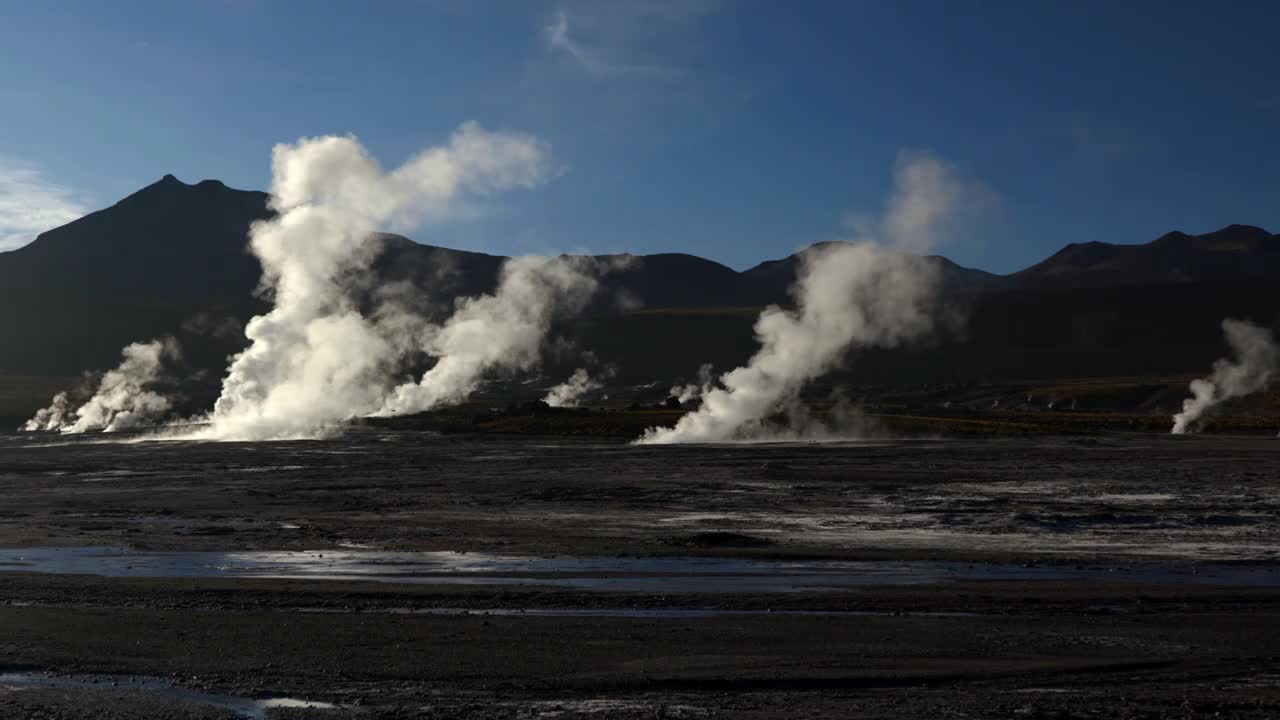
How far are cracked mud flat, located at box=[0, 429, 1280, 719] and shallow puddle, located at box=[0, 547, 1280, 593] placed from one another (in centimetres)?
14

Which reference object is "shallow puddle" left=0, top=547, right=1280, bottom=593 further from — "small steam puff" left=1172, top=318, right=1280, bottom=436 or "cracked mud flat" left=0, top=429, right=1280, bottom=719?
"small steam puff" left=1172, top=318, right=1280, bottom=436

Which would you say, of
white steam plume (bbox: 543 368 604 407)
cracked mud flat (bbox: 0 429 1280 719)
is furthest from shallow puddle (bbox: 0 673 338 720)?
white steam plume (bbox: 543 368 604 407)

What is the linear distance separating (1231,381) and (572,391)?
79203 mm

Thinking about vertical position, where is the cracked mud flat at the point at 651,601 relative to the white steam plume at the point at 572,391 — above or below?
below

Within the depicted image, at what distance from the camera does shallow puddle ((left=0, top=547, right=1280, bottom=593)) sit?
2289 cm

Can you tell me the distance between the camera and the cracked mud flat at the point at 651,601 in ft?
48.2

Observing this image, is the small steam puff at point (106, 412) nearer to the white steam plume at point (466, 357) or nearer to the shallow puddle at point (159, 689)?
the white steam plume at point (466, 357)

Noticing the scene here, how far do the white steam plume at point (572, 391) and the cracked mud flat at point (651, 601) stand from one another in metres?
98.3

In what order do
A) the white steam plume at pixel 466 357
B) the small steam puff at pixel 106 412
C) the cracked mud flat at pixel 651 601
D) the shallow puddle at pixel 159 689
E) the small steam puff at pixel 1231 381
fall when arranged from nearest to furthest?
the shallow puddle at pixel 159 689
the cracked mud flat at pixel 651 601
the small steam puff at pixel 1231 381
the small steam puff at pixel 106 412
the white steam plume at pixel 466 357

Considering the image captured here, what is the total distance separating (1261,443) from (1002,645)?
2485 inches

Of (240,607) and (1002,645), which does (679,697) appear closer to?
(1002,645)

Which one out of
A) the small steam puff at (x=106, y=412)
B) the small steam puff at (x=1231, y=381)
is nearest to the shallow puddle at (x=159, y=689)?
the small steam puff at (x=1231, y=381)

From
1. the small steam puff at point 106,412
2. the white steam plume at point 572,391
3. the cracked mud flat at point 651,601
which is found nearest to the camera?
the cracked mud flat at point 651,601

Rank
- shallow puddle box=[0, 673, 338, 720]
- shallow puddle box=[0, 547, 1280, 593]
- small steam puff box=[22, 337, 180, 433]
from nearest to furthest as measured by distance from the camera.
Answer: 1. shallow puddle box=[0, 673, 338, 720]
2. shallow puddle box=[0, 547, 1280, 593]
3. small steam puff box=[22, 337, 180, 433]
